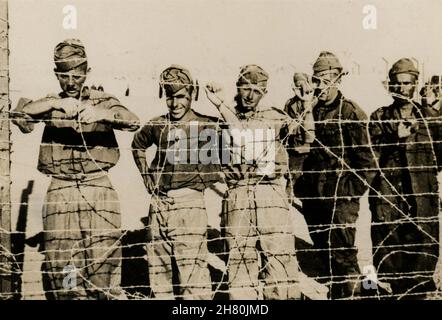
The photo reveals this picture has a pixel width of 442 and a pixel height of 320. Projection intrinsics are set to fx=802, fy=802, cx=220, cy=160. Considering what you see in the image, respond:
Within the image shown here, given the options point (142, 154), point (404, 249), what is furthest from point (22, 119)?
point (404, 249)

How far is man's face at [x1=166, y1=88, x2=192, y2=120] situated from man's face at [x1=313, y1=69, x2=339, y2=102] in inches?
22.1

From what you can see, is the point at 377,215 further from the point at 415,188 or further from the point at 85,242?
the point at 85,242

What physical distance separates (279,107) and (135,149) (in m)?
0.65

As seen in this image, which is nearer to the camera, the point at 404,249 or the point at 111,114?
the point at 111,114

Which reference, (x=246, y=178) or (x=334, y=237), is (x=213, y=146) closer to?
(x=246, y=178)

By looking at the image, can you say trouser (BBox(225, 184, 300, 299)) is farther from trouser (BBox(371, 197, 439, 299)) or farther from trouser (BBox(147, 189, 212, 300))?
trouser (BBox(371, 197, 439, 299))

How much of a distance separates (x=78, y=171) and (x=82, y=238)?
0.29 metres

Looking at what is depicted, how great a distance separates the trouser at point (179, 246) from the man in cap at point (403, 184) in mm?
767

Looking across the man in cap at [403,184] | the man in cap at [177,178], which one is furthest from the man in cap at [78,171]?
the man in cap at [403,184]

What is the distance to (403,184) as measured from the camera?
3.55 m

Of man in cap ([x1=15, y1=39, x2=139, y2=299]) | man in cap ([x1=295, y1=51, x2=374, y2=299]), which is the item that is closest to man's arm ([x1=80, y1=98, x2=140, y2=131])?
man in cap ([x1=15, y1=39, x2=139, y2=299])

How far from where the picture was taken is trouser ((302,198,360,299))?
11.6ft

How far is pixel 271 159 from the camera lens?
11.4 ft

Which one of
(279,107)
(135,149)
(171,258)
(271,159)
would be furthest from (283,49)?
(171,258)
